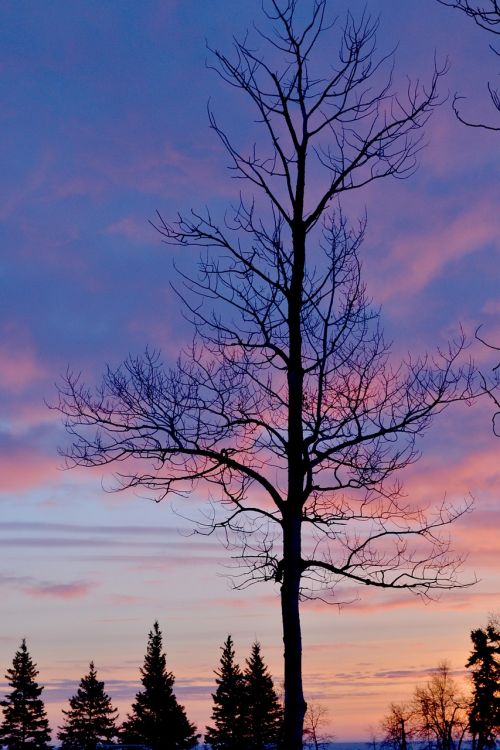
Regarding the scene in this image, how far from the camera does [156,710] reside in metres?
76.1

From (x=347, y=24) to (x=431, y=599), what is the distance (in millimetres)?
7692

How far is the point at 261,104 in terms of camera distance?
13719 mm

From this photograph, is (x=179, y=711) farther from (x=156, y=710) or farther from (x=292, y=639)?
(x=292, y=639)

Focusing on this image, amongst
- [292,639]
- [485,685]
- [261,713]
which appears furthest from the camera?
[261,713]

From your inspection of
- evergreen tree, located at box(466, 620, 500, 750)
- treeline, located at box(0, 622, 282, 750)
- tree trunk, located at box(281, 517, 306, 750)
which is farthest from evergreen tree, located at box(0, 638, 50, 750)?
tree trunk, located at box(281, 517, 306, 750)

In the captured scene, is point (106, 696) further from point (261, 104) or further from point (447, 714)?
point (261, 104)

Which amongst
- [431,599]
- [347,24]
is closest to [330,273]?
[347,24]

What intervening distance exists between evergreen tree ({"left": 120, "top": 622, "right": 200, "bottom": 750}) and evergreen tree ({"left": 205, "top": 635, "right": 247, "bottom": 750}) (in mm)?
7519

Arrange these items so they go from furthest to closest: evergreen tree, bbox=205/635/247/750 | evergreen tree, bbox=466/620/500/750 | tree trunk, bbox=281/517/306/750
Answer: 1. evergreen tree, bbox=205/635/247/750
2. evergreen tree, bbox=466/620/500/750
3. tree trunk, bbox=281/517/306/750

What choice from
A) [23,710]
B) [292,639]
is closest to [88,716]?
[23,710]

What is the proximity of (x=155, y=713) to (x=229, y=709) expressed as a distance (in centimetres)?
1165

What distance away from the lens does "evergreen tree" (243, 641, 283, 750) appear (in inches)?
3364

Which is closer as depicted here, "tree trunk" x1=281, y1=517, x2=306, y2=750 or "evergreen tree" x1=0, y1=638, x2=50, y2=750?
"tree trunk" x1=281, y1=517, x2=306, y2=750

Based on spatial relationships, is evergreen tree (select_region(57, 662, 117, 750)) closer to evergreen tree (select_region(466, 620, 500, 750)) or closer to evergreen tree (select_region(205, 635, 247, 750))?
evergreen tree (select_region(205, 635, 247, 750))
